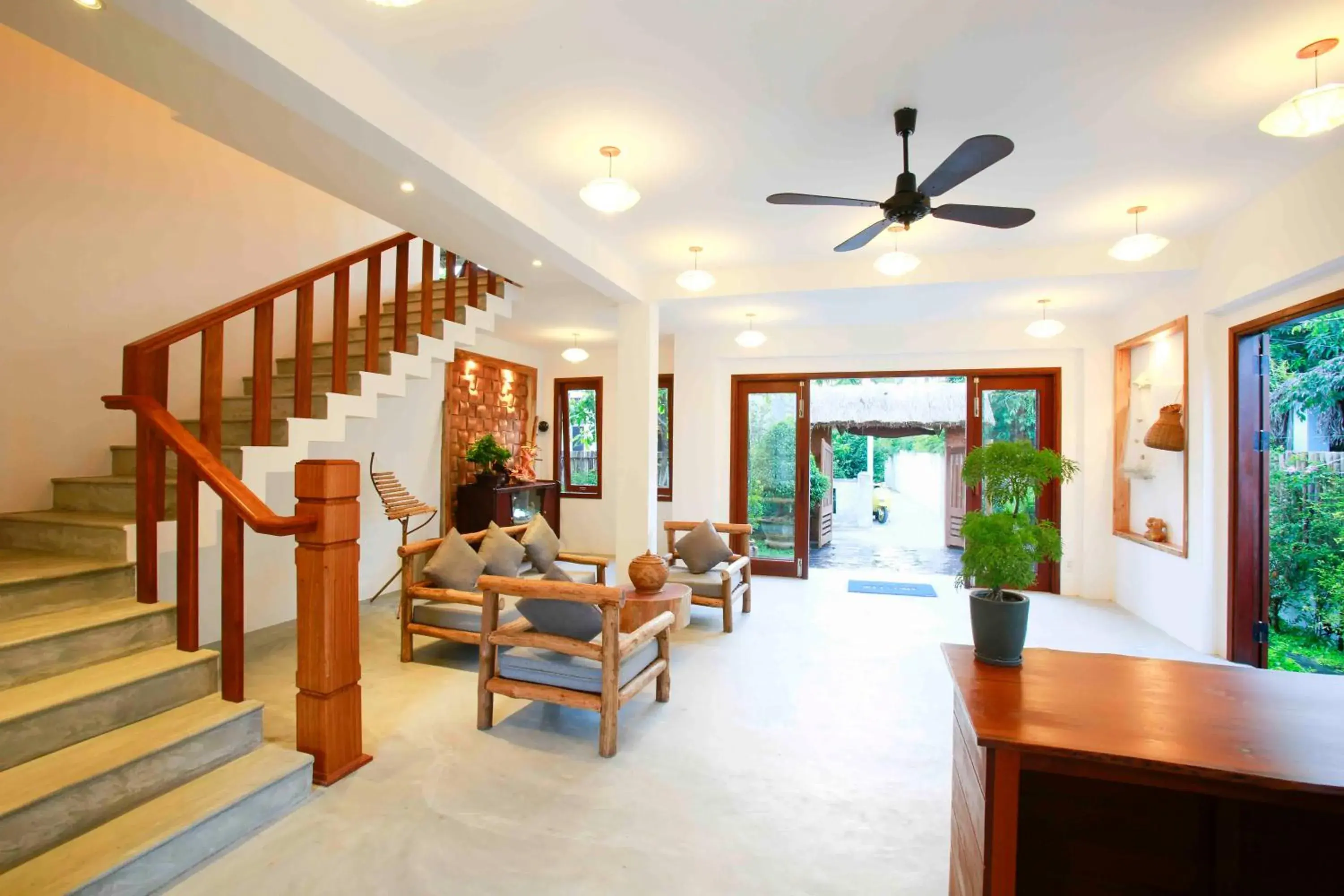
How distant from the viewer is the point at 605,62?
8.40 feet

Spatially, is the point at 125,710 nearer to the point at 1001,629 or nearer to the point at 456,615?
the point at 456,615

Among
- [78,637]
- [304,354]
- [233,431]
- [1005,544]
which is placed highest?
[304,354]

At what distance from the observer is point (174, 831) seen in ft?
6.35

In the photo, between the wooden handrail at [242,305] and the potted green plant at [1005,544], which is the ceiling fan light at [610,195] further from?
the potted green plant at [1005,544]

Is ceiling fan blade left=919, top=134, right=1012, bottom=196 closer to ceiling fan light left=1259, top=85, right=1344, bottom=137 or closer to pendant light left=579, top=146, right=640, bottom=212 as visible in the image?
ceiling fan light left=1259, top=85, right=1344, bottom=137

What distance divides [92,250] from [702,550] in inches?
179

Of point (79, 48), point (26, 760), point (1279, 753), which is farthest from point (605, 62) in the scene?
point (26, 760)

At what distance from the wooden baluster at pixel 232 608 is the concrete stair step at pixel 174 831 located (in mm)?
293

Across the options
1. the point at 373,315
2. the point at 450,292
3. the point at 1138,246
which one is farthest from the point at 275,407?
the point at 1138,246

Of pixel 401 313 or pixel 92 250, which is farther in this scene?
pixel 401 313

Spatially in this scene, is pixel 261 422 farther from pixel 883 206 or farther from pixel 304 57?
pixel 883 206

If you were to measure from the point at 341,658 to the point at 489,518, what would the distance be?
3926mm

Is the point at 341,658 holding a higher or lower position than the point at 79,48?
lower

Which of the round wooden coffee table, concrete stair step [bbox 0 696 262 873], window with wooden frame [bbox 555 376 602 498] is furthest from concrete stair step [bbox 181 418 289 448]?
window with wooden frame [bbox 555 376 602 498]
